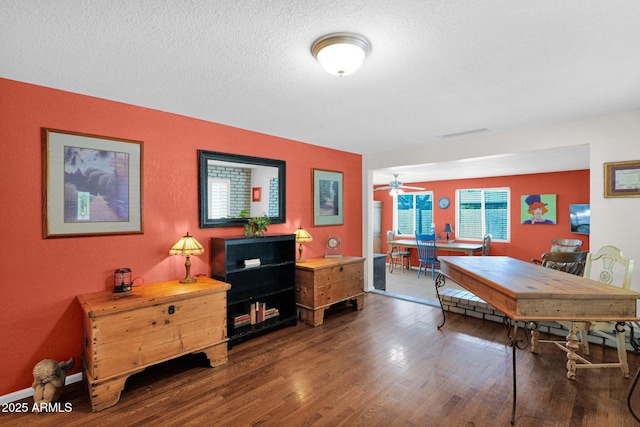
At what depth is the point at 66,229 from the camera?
2.40 metres

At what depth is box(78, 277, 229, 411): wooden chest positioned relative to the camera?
210cm

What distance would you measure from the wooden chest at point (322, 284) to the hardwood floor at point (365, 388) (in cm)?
42

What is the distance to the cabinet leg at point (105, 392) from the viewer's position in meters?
2.07

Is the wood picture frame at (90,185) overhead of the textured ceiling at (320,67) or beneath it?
beneath

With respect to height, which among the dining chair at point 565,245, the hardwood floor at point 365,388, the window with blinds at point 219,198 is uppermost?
the window with blinds at point 219,198

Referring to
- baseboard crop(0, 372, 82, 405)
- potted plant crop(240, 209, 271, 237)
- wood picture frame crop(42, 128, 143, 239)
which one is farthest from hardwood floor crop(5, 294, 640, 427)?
wood picture frame crop(42, 128, 143, 239)

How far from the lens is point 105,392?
2.11 metres

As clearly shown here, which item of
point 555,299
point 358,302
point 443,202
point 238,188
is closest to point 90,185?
point 238,188

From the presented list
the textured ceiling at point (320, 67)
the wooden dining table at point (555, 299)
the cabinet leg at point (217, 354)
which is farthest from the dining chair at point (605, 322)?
the cabinet leg at point (217, 354)

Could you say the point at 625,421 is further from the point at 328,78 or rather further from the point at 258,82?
the point at 258,82

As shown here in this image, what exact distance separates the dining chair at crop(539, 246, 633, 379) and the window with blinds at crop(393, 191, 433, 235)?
4993 mm

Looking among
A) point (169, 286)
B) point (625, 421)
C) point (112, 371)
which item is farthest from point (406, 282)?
point (112, 371)

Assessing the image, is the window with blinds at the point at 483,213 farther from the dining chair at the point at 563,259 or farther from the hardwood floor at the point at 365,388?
the hardwood floor at the point at 365,388

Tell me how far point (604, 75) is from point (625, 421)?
230 cm
